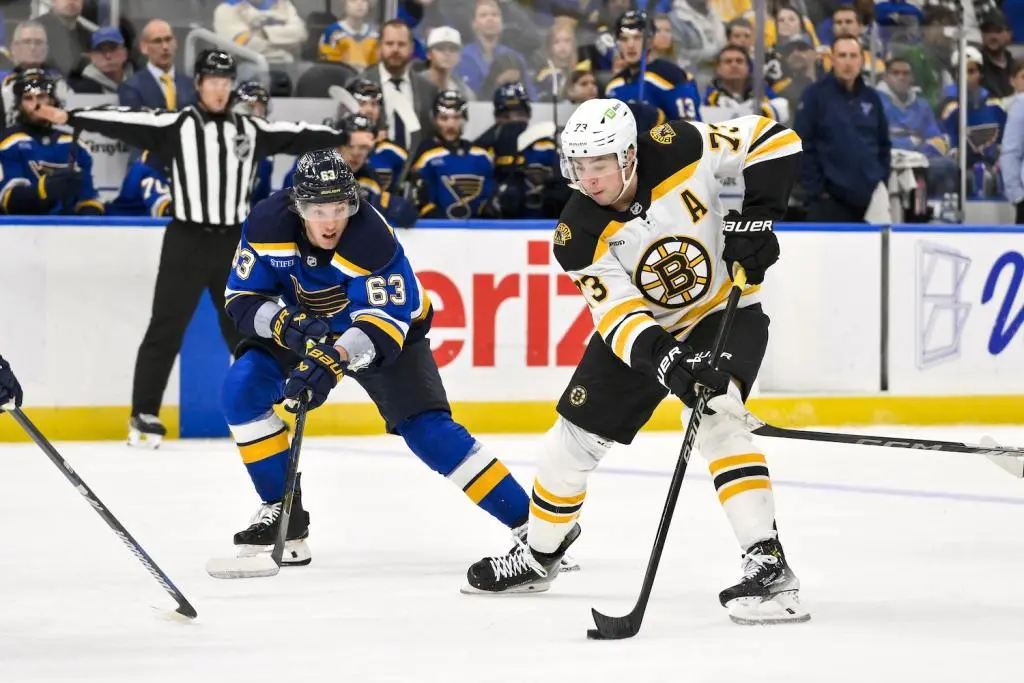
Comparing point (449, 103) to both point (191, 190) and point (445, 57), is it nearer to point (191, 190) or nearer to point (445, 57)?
point (445, 57)

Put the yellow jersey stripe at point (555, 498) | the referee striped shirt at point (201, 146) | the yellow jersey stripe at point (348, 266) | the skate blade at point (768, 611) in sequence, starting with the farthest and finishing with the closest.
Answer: the referee striped shirt at point (201, 146) < the yellow jersey stripe at point (348, 266) < the yellow jersey stripe at point (555, 498) < the skate blade at point (768, 611)

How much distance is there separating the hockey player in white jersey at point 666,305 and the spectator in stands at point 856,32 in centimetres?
403

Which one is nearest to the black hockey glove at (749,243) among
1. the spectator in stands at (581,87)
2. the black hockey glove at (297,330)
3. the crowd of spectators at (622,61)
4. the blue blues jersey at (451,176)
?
the black hockey glove at (297,330)

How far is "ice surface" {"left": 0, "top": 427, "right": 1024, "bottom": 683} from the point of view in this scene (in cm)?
285

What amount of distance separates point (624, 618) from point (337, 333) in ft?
3.81

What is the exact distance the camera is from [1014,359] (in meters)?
6.71

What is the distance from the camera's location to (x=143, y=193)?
6516 mm

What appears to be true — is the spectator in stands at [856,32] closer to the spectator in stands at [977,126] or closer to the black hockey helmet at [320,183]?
the spectator in stands at [977,126]

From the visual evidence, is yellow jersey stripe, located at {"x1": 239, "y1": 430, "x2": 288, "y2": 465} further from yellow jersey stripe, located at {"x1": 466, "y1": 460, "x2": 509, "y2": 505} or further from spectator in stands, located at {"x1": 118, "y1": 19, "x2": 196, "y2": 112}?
spectator in stands, located at {"x1": 118, "y1": 19, "x2": 196, "y2": 112}

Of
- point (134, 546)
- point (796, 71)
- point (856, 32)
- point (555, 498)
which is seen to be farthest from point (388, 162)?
point (134, 546)

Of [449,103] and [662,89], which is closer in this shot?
[449,103]

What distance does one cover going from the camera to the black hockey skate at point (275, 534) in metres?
3.84

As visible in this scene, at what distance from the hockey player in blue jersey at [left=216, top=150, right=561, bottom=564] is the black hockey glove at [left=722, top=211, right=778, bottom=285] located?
837 millimetres

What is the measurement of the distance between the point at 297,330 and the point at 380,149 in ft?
10.4
